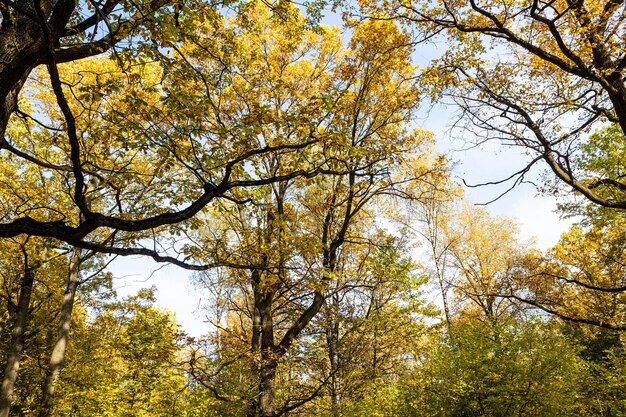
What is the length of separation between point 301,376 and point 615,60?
451 inches

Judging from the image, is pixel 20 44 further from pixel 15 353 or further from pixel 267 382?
pixel 15 353

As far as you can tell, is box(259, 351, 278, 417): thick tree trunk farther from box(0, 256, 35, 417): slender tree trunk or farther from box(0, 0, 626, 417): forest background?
box(0, 256, 35, 417): slender tree trunk

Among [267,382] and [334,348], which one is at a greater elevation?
[334,348]

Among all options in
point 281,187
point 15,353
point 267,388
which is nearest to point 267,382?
point 267,388

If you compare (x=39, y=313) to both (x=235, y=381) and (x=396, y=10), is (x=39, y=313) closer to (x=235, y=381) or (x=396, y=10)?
(x=235, y=381)

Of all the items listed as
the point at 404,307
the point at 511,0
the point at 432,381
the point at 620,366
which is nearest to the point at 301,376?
the point at 404,307

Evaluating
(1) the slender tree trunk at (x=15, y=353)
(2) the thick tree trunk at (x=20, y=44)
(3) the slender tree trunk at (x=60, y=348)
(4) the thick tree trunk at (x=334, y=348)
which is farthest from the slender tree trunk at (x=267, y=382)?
(1) the slender tree trunk at (x=15, y=353)

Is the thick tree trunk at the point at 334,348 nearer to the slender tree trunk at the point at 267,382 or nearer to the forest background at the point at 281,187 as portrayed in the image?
the forest background at the point at 281,187

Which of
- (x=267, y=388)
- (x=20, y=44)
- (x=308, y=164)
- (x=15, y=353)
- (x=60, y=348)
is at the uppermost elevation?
(x=308, y=164)

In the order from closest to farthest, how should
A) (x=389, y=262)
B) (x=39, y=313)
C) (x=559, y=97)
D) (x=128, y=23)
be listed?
1. (x=128, y=23)
2. (x=559, y=97)
3. (x=389, y=262)
4. (x=39, y=313)

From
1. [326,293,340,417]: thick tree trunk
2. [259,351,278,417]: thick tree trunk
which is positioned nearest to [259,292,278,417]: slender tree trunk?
[259,351,278,417]: thick tree trunk

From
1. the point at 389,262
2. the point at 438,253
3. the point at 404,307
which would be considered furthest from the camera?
the point at 438,253

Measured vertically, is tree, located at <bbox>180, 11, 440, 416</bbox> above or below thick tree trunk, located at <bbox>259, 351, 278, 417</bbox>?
above

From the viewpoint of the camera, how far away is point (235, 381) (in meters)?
8.11
